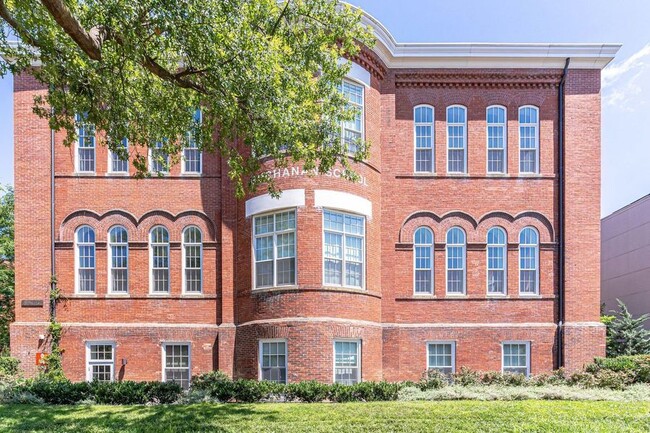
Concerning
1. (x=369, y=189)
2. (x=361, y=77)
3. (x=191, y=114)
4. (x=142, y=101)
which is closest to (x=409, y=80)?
(x=361, y=77)

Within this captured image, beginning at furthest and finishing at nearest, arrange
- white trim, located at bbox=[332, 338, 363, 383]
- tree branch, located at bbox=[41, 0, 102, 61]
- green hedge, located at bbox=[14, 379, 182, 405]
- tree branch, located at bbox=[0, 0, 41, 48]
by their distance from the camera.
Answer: white trim, located at bbox=[332, 338, 363, 383]
green hedge, located at bbox=[14, 379, 182, 405]
tree branch, located at bbox=[0, 0, 41, 48]
tree branch, located at bbox=[41, 0, 102, 61]

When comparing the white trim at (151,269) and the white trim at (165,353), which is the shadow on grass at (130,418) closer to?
the white trim at (165,353)

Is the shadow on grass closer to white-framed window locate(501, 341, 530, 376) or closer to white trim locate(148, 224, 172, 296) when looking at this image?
white trim locate(148, 224, 172, 296)

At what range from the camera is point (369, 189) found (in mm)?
16328

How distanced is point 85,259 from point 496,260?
47.2ft

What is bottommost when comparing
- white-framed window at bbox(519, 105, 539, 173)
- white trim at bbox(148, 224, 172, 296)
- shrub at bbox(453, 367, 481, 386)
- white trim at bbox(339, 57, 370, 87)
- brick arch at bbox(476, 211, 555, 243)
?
shrub at bbox(453, 367, 481, 386)

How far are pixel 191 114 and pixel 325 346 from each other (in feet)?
25.2

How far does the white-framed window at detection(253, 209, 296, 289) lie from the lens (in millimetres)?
15180

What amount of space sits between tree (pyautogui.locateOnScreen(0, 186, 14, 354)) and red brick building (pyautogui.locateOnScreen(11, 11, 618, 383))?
8356 mm

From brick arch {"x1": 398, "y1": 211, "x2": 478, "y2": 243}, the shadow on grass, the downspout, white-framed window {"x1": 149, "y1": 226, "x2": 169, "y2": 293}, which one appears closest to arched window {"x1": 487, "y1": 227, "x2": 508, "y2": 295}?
brick arch {"x1": 398, "y1": 211, "x2": 478, "y2": 243}

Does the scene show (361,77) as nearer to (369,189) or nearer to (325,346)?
(369,189)

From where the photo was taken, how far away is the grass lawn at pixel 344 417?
1001 cm

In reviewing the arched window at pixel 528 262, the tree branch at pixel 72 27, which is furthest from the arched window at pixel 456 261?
the tree branch at pixel 72 27

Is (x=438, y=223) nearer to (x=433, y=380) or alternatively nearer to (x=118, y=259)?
(x=433, y=380)
